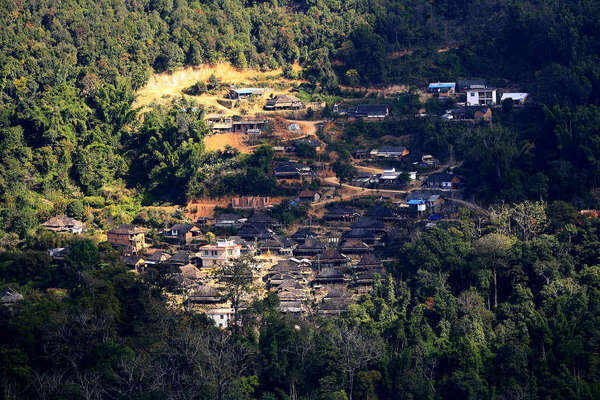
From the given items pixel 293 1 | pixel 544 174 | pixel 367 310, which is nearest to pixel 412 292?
pixel 367 310

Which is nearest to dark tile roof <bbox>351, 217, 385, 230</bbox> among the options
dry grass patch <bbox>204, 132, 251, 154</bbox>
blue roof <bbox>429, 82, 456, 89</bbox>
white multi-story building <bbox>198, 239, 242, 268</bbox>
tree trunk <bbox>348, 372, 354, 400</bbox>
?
white multi-story building <bbox>198, 239, 242, 268</bbox>

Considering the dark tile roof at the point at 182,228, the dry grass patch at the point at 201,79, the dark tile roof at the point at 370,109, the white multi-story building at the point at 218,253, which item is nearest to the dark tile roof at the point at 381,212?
the white multi-story building at the point at 218,253

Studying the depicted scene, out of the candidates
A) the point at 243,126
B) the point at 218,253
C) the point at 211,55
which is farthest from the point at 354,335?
the point at 211,55

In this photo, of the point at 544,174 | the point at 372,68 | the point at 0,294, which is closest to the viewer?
the point at 0,294

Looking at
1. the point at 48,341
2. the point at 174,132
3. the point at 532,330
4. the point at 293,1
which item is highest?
the point at 293,1

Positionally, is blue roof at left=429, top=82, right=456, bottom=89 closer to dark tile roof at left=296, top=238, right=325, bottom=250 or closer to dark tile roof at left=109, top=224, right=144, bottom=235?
dark tile roof at left=296, top=238, right=325, bottom=250

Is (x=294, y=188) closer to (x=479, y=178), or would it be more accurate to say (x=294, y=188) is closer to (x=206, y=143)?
(x=206, y=143)
